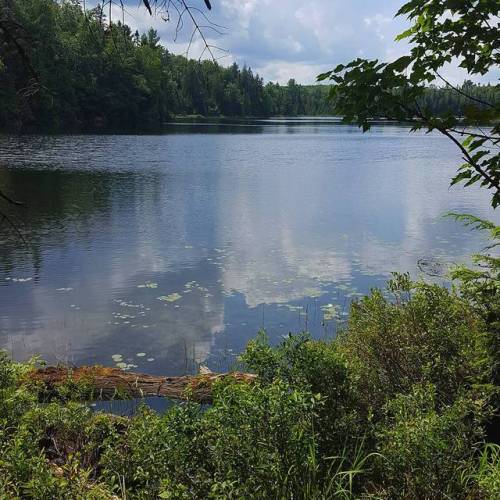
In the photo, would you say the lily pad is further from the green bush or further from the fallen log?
the green bush

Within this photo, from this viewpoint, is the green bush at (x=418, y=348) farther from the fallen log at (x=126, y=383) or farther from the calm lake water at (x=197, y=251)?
the calm lake water at (x=197, y=251)

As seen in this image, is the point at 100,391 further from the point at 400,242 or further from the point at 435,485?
the point at 400,242

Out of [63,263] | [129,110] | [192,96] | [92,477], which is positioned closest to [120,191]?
[63,263]

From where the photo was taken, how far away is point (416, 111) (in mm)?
3102

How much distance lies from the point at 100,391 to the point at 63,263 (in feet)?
26.9

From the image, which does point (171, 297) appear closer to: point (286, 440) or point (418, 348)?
point (418, 348)

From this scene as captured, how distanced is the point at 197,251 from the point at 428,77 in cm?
1213

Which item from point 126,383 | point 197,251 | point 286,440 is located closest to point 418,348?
point 286,440

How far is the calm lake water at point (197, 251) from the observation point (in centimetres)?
952

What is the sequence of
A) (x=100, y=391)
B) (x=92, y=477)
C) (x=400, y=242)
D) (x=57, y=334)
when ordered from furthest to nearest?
(x=400, y=242) < (x=57, y=334) < (x=100, y=391) < (x=92, y=477)

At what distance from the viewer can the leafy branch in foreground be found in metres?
3.02

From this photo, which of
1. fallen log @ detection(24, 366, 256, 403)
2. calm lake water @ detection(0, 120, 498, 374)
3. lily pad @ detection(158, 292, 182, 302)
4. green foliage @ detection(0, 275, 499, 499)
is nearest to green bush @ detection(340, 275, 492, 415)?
green foliage @ detection(0, 275, 499, 499)

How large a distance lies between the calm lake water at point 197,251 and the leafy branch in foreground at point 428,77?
583 centimetres

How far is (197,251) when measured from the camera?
49.5 feet
